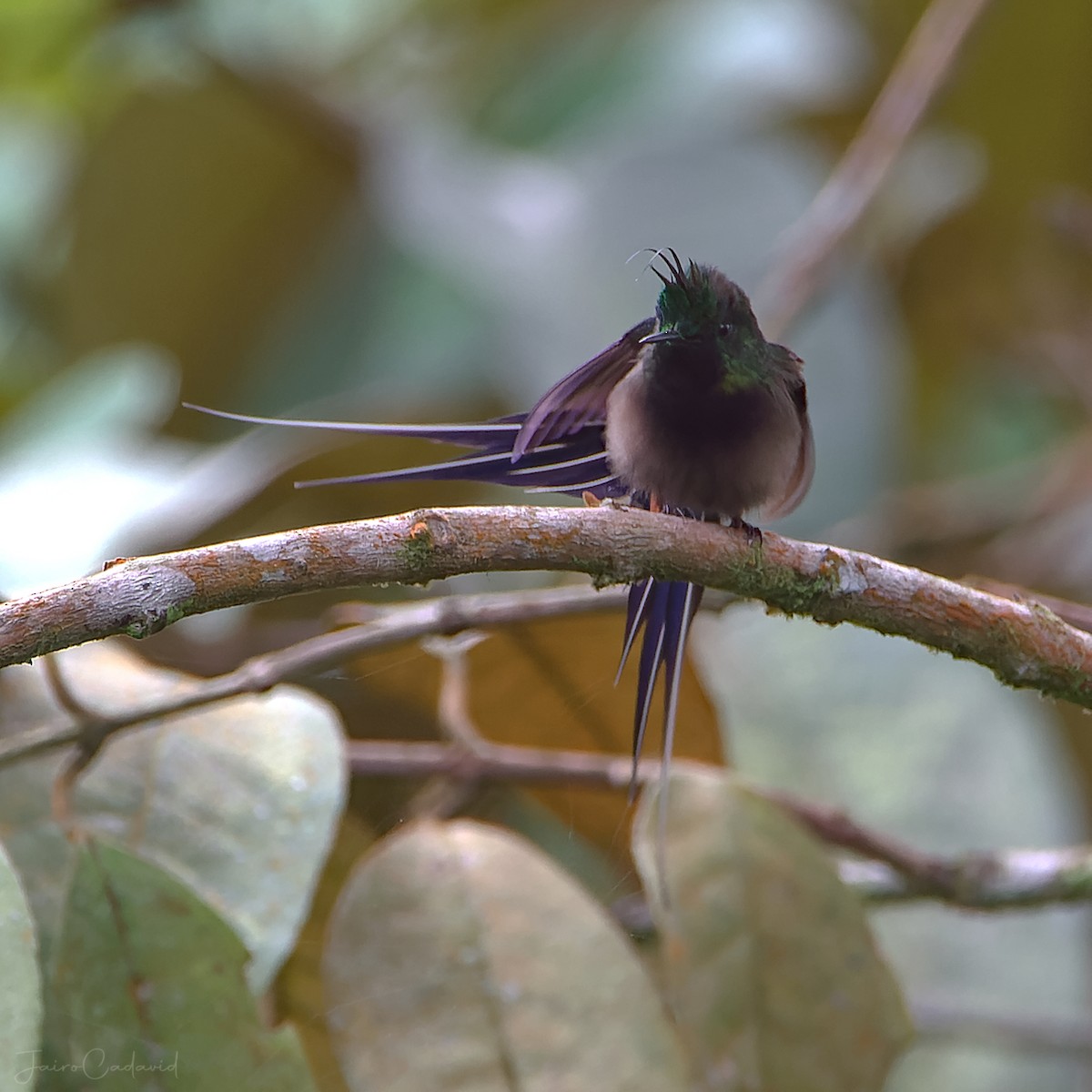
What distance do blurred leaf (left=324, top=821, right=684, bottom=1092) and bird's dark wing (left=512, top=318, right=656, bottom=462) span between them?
322 millimetres

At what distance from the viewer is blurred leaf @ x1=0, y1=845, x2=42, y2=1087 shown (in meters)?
0.78

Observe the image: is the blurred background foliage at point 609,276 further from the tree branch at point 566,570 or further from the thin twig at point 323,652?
the tree branch at point 566,570

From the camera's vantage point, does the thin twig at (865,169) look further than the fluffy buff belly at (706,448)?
Yes

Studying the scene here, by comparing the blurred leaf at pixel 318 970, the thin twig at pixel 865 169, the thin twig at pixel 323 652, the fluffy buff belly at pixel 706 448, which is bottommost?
the blurred leaf at pixel 318 970

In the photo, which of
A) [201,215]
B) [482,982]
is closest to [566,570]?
[482,982]

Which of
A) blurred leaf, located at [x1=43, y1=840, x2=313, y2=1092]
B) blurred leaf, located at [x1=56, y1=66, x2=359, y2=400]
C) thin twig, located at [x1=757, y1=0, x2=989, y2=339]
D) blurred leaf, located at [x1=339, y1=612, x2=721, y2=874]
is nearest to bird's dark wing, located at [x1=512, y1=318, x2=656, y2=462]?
blurred leaf, located at [x1=339, y1=612, x2=721, y2=874]

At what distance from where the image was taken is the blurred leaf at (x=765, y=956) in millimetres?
1016

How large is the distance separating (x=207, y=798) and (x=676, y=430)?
43cm

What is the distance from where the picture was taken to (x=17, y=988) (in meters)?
0.79

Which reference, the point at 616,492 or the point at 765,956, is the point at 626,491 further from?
the point at 765,956

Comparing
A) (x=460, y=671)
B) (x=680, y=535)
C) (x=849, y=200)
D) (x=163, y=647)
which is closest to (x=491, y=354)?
(x=849, y=200)

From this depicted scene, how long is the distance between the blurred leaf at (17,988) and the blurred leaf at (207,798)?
0.17m

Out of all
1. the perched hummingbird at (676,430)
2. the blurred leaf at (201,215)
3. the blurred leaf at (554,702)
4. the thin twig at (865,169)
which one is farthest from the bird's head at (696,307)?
the blurred leaf at (201,215)

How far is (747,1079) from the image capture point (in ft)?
3.30
